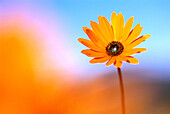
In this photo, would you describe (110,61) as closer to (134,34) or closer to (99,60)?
(99,60)

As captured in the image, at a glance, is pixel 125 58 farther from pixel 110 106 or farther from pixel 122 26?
pixel 110 106

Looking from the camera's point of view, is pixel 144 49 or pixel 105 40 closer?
pixel 144 49

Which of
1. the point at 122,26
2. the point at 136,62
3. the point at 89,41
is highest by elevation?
the point at 122,26

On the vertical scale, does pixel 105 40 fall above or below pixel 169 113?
above

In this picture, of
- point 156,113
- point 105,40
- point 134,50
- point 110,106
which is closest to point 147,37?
point 134,50

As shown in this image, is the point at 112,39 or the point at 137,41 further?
the point at 112,39

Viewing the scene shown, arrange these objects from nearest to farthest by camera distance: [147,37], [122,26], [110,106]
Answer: [147,37]
[122,26]
[110,106]

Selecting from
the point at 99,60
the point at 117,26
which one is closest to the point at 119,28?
the point at 117,26
